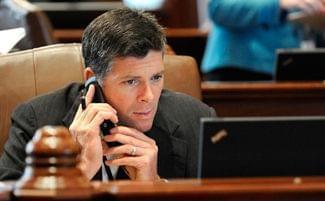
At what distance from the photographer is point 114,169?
2639 millimetres

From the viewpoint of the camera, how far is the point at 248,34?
4316 mm

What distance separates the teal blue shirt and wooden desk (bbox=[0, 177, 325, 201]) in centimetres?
259

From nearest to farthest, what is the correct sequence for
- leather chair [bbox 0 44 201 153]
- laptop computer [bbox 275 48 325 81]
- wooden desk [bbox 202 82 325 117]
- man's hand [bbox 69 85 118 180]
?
1. man's hand [bbox 69 85 118 180]
2. leather chair [bbox 0 44 201 153]
3. laptop computer [bbox 275 48 325 81]
4. wooden desk [bbox 202 82 325 117]

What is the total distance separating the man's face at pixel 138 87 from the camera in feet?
8.39

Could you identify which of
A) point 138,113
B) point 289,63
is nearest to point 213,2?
point 289,63

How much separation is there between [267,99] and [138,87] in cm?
117

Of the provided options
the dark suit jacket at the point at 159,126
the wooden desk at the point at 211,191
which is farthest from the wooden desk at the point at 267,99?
the wooden desk at the point at 211,191

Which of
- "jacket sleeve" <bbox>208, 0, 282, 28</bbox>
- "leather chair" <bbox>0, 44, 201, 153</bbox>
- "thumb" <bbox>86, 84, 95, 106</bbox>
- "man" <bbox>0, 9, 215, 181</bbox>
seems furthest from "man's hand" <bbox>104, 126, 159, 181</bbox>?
"jacket sleeve" <bbox>208, 0, 282, 28</bbox>

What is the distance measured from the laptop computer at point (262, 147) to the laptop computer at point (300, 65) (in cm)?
158

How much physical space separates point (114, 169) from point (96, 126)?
161 millimetres

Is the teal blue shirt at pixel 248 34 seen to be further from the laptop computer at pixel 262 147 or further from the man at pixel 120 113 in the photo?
the laptop computer at pixel 262 147

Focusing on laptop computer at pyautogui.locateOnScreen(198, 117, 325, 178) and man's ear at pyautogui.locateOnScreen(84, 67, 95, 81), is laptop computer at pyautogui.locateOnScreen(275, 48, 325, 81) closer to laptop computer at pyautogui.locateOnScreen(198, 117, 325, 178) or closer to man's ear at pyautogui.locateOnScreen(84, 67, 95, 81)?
man's ear at pyautogui.locateOnScreen(84, 67, 95, 81)

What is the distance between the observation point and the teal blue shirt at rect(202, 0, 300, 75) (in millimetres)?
4152

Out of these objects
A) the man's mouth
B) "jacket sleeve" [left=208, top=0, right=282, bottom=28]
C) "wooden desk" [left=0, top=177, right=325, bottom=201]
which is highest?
"wooden desk" [left=0, top=177, right=325, bottom=201]
